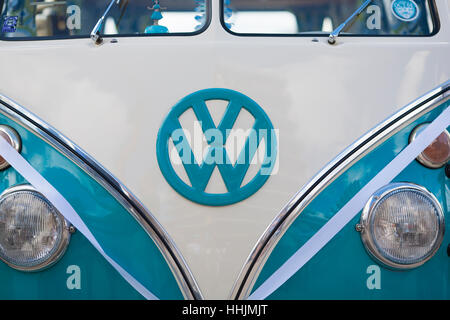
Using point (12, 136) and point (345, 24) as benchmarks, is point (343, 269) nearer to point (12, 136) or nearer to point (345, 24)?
point (345, 24)

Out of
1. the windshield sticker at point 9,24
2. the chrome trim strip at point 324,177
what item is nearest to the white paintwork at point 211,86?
the chrome trim strip at point 324,177

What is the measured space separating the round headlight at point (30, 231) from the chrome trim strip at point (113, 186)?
0.20m

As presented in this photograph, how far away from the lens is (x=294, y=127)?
2.26 m

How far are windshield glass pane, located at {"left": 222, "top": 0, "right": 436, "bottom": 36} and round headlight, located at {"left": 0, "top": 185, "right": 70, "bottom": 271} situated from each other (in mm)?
1062

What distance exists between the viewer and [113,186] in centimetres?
221

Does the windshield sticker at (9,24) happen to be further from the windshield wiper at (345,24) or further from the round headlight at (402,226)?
the round headlight at (402,226)

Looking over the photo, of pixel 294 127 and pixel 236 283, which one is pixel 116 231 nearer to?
pixel 236 283

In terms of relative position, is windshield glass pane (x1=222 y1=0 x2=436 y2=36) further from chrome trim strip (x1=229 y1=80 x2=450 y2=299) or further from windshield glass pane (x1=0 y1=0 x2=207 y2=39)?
chrome trim strip (x1=229 y1=80 x2=450 y2=299)

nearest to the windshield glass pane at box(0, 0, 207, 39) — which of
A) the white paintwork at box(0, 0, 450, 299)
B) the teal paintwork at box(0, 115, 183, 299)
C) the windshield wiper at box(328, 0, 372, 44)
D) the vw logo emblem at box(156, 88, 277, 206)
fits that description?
the white paintwork at box(0, 0, 450, 299)

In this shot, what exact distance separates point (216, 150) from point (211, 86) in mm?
255

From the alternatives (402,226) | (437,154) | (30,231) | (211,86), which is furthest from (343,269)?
(30,231)

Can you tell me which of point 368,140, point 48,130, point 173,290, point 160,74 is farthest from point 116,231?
point 368,140

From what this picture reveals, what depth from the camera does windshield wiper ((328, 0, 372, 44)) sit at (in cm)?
242

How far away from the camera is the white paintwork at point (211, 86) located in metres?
Result: 2.18
